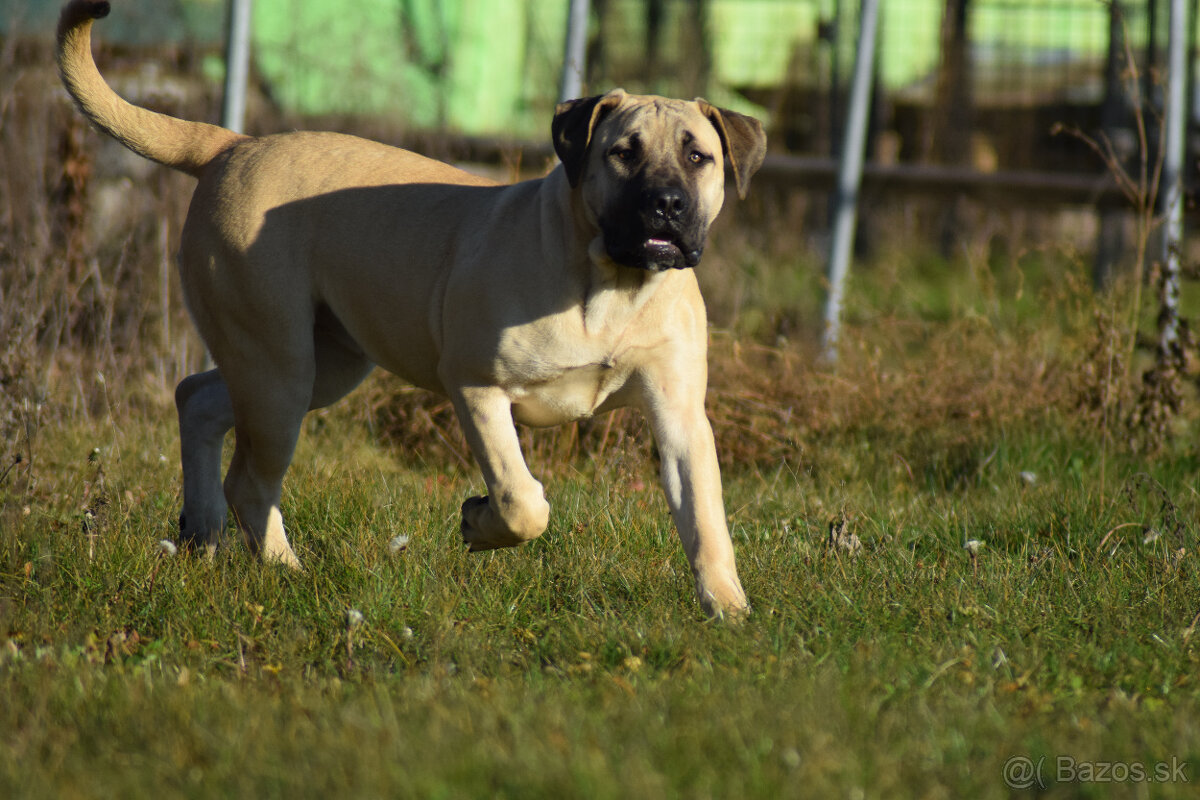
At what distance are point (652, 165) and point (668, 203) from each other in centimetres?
20

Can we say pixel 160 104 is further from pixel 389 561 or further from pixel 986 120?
pixel 986 120

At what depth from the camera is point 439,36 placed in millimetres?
9031

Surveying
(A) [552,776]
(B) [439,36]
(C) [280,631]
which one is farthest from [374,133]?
(A) [552,776]

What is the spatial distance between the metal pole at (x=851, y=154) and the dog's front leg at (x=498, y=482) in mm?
3370

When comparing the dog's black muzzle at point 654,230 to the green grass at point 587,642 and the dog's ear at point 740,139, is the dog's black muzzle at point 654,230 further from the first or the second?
the green grass at point 587,642

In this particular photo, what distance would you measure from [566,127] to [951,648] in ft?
6.01

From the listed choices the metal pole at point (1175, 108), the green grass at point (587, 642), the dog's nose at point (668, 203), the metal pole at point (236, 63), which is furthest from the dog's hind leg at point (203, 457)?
the metal pole at point (1175, 108)

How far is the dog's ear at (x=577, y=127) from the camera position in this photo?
356cm

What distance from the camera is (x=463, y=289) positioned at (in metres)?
3.62

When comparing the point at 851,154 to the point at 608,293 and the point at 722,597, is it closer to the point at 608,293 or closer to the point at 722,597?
the point at 608,293

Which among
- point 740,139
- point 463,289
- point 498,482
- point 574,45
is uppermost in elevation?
point 574,45

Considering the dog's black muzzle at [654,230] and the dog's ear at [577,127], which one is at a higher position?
the dog's ear at [577,127]

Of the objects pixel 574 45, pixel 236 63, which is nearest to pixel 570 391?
pixel 574 45

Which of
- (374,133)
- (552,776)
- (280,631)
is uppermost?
(374,133)
